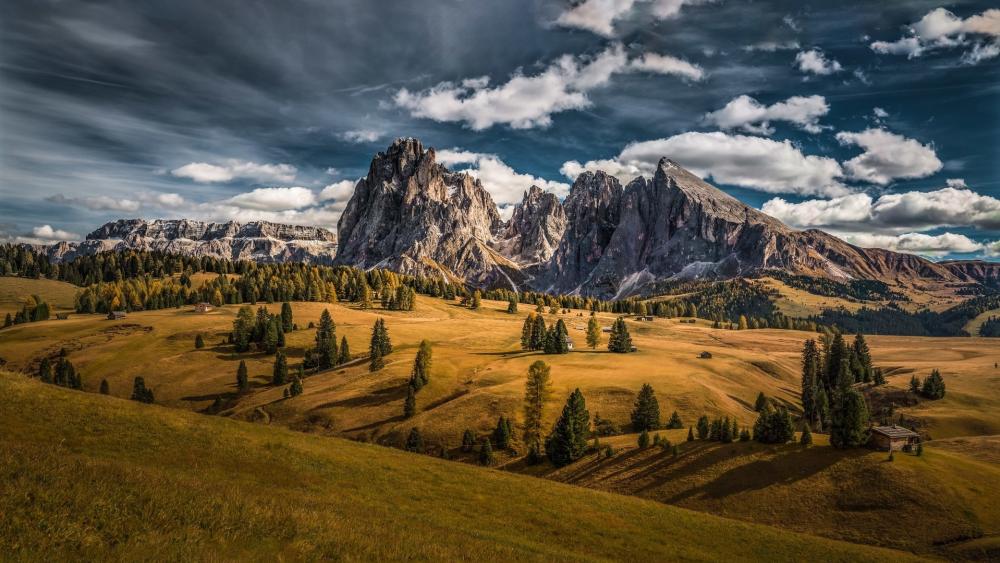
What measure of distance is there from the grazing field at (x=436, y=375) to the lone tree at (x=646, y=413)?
10.8ft

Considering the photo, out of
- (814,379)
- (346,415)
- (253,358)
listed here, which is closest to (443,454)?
(346,415)

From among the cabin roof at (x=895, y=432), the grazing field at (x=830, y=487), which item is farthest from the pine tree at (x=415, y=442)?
the cabin roof at (x=895, y=432)

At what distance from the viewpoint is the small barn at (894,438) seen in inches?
2312

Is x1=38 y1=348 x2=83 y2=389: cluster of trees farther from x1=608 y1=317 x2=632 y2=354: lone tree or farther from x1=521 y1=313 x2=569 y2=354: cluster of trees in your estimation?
x1=608 y1=317 x2=632 y2=354: lone tree

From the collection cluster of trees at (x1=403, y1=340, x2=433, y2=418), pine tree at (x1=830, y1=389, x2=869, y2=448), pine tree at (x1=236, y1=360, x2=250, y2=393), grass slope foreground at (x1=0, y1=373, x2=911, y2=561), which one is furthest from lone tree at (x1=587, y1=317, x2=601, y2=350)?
grass slope foreground at (x1=0, y1=373, x2=911, y2=561)

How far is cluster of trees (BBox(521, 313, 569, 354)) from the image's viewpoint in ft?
439

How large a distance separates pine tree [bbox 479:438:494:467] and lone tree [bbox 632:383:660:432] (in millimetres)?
25259

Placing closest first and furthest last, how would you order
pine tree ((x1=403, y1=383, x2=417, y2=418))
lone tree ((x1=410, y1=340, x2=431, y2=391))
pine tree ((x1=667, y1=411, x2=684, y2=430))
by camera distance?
pine tree ((x1=667, y1=411, x2=684, y2=430)) < pine tree ((x1=403, y1=383, x2=417, y2=418)) < lone tree ((x1=410, y1=340, x2=431, y2=391))

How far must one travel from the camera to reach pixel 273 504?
2036cm

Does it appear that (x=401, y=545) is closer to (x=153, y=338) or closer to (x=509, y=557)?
(x=509, y=557)

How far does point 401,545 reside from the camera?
731 inches

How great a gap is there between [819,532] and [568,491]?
26.9 m

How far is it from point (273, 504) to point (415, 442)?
56.9 m

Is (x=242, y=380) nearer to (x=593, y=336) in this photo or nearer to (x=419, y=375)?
(x=419, y=375)
